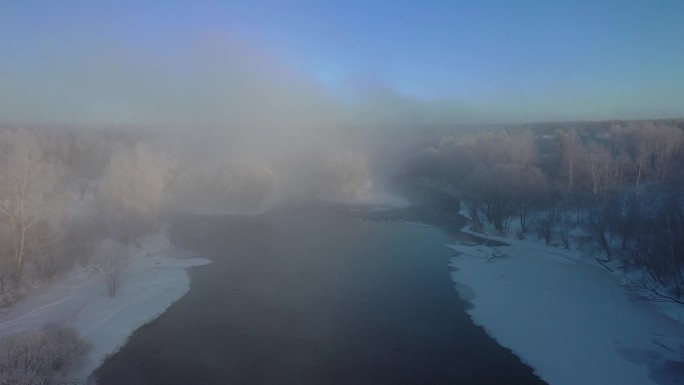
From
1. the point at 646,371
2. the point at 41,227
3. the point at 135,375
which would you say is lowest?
the point at 646,371

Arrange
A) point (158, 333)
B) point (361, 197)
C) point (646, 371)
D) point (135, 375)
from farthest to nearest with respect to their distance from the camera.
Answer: point (361, 197), point (158, 333), point (646, 371), point (135, 375)

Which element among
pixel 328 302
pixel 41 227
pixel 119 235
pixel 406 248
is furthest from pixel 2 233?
pixel 406 248

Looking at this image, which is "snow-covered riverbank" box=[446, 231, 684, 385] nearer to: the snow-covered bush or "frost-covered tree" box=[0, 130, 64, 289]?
the snow-covered bush

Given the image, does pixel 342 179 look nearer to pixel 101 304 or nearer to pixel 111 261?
pixel 111 261

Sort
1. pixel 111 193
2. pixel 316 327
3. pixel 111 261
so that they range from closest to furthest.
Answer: pixel 316 327 → pixel 111 261 → pixel 111 193

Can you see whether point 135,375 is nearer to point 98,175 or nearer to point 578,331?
point 578,331

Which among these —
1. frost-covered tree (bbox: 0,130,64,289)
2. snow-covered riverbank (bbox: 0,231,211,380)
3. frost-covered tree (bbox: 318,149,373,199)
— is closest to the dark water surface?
snow-covered riverbank (bbox: 0,231,211,380)

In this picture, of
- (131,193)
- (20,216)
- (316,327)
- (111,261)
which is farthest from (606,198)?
(20,216)
